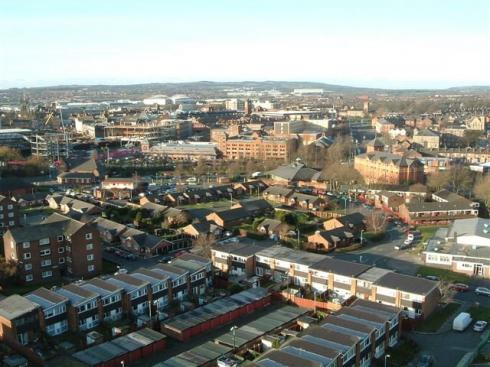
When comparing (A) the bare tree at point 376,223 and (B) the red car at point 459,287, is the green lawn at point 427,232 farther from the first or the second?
(B) the red car at point 459,287

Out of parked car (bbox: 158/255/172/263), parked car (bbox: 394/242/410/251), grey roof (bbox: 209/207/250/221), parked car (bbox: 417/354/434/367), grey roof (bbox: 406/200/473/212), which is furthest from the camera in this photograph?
grey roof (bbox: 406/200/473/212)

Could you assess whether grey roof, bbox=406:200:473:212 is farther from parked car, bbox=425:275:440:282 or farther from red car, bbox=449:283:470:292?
red car, bbox=449:283:470:292

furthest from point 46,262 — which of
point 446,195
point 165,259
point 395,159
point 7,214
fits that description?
point 395,159

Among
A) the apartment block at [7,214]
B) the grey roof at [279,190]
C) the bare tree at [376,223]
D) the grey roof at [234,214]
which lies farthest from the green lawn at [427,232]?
the apartment block at [7,214]

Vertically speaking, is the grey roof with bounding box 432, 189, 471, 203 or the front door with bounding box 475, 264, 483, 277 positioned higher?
the grey roof with bounding box 432, 189, 471, 203

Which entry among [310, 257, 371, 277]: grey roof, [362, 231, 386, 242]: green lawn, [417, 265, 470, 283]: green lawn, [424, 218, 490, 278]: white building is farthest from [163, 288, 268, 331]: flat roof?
[362, 231, 386, 242]: green lawn

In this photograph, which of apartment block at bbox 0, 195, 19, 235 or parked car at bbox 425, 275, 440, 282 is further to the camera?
apartment block at bbox 0, 195, 19, 235
